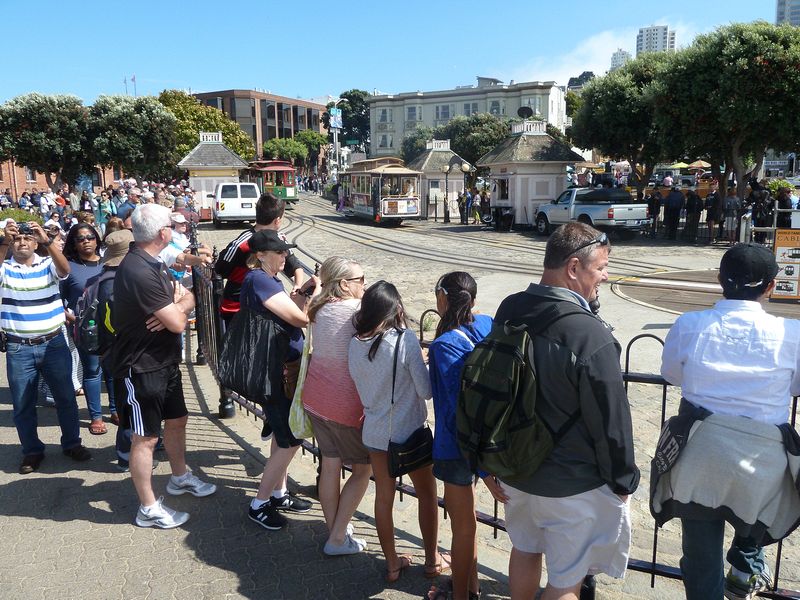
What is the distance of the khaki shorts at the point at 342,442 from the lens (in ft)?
11.4

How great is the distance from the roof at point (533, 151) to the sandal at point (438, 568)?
25215 mm

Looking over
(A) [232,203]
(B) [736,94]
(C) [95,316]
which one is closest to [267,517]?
(C) [95,316]

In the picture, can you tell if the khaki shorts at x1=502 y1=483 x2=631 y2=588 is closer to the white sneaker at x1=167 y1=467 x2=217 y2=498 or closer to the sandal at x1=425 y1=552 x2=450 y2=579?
the sandal at x1=425 y1=552 x2=450 y2=579

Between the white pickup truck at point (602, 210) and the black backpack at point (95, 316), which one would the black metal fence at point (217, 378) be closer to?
the black backpack at point (95, 316)

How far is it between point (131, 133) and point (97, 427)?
107 feet

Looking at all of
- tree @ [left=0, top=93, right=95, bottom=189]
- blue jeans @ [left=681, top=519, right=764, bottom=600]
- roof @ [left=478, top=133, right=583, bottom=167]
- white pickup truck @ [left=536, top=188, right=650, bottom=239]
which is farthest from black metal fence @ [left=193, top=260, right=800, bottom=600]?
tree @ [left=0, top=93, right=95, bottom=189]

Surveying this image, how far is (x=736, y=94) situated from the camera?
775 inches

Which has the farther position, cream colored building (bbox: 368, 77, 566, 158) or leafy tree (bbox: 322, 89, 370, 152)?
leafy tree (bbox: 322, 89, 370, 152)

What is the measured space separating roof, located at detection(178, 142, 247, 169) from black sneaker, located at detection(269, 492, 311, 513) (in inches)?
1223

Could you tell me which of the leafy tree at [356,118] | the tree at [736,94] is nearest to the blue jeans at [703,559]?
the tree at [736,94]

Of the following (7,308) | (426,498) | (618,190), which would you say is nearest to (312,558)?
(426,498)

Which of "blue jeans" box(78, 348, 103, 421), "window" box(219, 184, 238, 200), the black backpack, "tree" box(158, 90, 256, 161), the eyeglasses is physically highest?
"tree" box(158, 90, 256, 161)

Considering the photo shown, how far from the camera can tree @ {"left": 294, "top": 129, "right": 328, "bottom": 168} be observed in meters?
97.1

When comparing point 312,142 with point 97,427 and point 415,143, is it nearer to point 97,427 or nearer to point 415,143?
point 415,143
